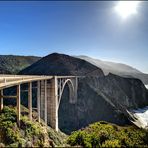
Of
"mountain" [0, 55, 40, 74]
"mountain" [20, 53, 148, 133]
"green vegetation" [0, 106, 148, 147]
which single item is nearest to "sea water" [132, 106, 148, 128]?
"mountain" [20, 53, 148, 133]

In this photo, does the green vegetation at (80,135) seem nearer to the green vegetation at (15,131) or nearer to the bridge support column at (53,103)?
the green vegetation at (15,131)

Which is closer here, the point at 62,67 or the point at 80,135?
the point at 80,135

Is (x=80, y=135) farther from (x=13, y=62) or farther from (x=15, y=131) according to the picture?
(x=13, y=62)

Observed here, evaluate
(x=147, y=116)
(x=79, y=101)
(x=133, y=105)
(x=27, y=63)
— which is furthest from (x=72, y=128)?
(x=27, y=63)

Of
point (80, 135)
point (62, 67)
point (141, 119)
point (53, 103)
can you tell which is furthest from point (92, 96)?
point (80, 135)

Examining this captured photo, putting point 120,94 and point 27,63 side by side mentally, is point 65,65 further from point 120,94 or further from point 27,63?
point 27,63

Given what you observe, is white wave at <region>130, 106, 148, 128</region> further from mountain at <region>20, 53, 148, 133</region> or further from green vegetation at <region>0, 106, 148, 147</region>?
green vegetation at <region>0, 106, 148, 147</region>
